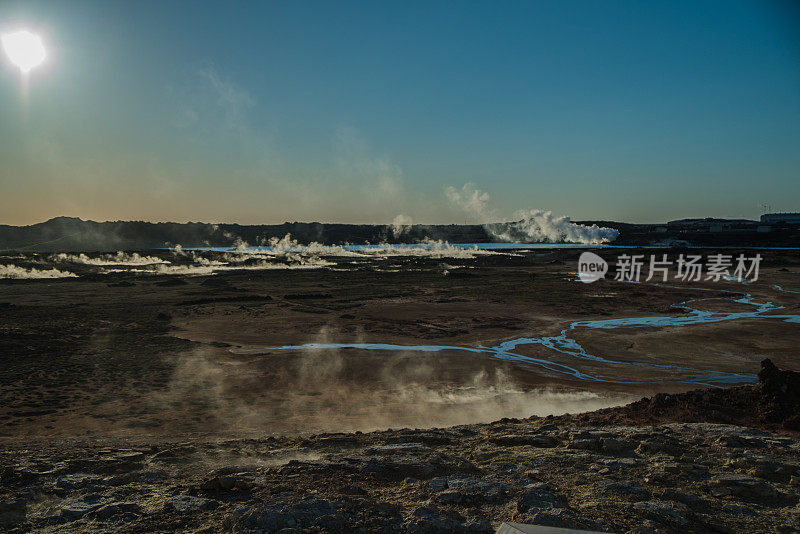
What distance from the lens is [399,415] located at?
14.2 m

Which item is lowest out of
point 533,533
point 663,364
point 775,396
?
point 663,364

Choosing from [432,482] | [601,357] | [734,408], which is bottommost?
[601,357]

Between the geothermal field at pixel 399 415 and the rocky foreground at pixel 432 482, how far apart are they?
39mm

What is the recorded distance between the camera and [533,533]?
182 inches

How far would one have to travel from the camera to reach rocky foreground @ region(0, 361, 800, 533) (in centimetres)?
596

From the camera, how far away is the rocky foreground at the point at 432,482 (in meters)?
5.96

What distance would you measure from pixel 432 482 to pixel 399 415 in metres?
7.11

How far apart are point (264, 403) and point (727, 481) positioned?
12.5 meters

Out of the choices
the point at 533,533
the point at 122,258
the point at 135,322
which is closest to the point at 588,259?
the point at 135,322

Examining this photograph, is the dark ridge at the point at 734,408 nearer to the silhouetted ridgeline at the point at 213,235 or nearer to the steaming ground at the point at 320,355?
the steaming ground at the point at 320,355

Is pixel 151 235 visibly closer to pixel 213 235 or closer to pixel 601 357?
pixel 213 235

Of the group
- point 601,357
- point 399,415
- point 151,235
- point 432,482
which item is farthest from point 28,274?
point 151,235

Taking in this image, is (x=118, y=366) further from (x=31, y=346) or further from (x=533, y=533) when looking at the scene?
(x=533, y=533)

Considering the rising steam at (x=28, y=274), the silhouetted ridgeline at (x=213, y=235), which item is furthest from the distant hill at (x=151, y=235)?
the rising steam at (x=28, y=274)
